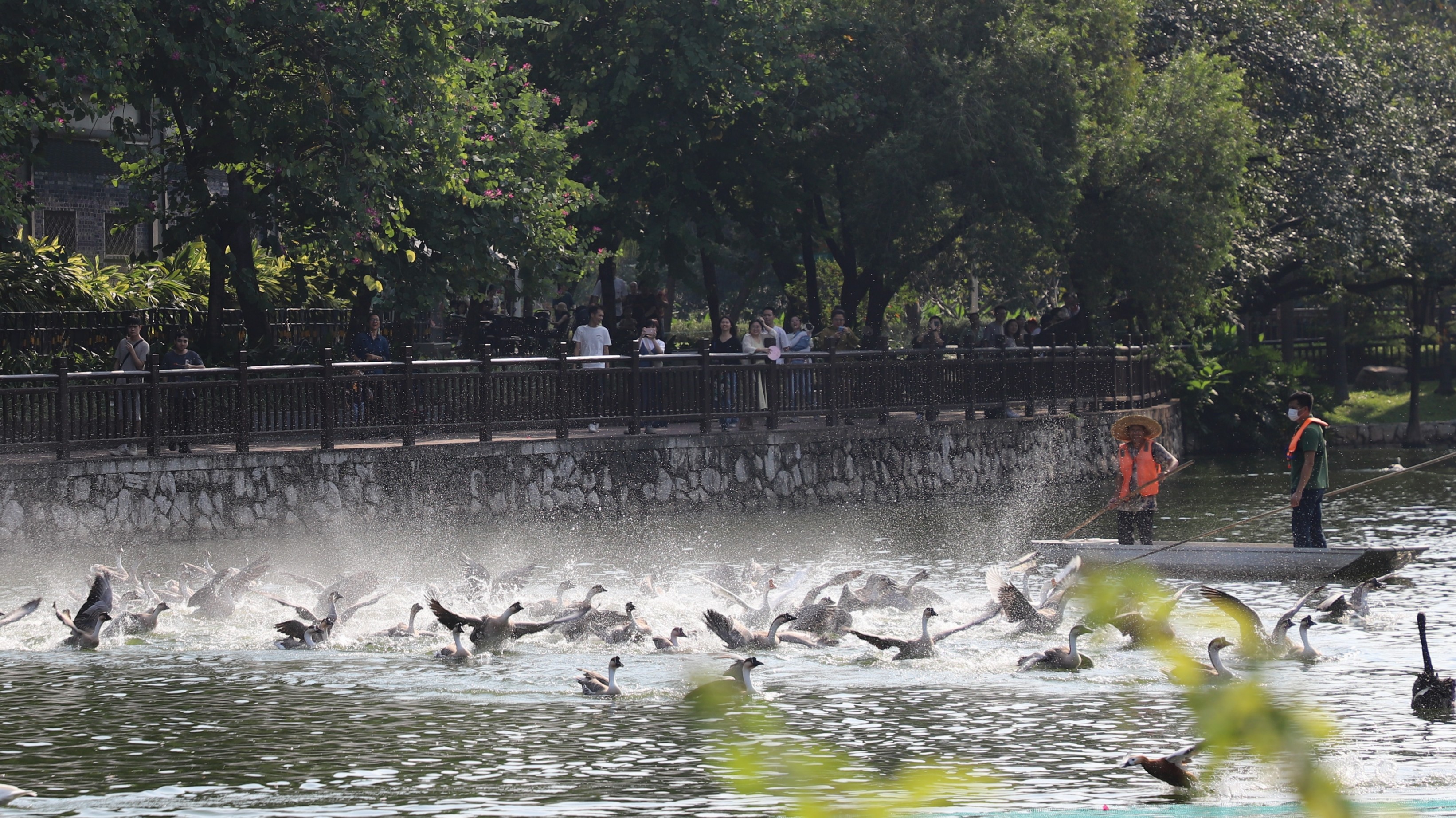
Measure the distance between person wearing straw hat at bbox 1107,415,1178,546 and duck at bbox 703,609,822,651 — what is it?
4.50 metres

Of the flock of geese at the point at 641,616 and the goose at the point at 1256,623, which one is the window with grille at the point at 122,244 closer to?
the flock of geese at the point at 641,616

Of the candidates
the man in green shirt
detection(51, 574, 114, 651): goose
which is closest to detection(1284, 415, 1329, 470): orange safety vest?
the man in green shirt

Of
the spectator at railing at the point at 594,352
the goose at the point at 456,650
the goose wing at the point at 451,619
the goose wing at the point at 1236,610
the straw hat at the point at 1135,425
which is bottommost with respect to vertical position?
the goose at the point at 456,650

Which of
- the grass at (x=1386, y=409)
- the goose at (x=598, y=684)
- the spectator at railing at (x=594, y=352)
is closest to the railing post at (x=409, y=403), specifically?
the spectator at railing at (x=594, y=352)

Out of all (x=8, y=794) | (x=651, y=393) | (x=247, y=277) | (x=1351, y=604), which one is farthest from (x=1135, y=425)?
(x=247, y=277)

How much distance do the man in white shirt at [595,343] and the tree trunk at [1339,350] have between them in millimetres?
24042

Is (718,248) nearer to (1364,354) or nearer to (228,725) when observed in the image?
(228,725)

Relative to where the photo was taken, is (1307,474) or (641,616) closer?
(641,616)

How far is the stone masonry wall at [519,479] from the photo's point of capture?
1788 cm

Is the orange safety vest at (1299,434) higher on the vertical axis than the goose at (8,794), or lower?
higher

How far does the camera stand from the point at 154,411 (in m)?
18.3

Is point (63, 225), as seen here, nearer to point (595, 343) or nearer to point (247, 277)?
point (247, 277)

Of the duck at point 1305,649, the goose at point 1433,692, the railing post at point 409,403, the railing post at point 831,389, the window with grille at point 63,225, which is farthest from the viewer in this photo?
the window with grille at point 63,225

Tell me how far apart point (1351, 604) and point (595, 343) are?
11.6m
